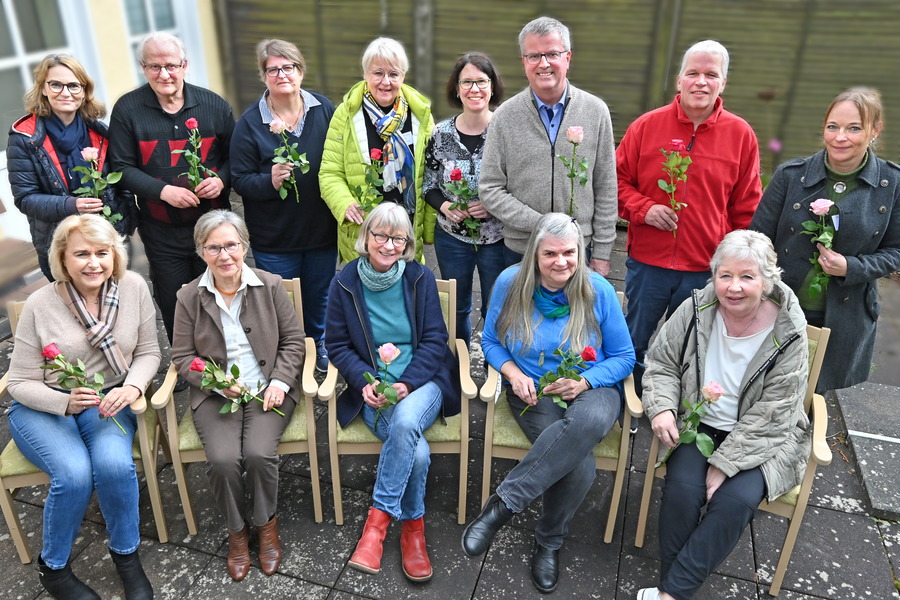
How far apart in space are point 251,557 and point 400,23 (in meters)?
4.91

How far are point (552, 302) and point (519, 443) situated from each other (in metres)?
0.63

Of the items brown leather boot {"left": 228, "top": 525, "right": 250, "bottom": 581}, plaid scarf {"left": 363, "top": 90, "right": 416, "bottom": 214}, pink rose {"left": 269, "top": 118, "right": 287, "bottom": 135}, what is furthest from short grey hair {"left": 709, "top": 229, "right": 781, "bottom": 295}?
Result: brown leather boot {"left": 228, "top": 525, "right": 250, "bottom": 581}

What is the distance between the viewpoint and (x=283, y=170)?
11.3 ft

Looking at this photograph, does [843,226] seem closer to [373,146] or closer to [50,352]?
[373,146]

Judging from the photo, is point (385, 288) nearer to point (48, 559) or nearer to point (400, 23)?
point (48, 559)

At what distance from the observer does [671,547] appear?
108 inches

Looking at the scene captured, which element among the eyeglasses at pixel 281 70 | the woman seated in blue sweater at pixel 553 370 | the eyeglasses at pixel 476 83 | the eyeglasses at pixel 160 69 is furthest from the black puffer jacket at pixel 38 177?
the woman seated in blue sweater at pixel 553 370

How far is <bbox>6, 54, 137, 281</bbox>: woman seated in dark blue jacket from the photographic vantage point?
3.29m

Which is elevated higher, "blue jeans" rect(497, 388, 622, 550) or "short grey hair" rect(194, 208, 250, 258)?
"short grey hair" rect(194, 208, 250, 258)

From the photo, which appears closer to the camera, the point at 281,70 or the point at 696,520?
the point at 696,520

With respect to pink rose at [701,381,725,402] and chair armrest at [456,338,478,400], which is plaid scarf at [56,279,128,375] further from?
pink rose at [701,381,725,402]

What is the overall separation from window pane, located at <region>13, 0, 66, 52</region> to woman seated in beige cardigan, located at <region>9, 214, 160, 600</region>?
302 cm

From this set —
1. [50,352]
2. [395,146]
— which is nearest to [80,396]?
[50,352]

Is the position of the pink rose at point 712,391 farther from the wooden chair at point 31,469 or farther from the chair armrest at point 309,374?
the wooden chair at point 31,469
